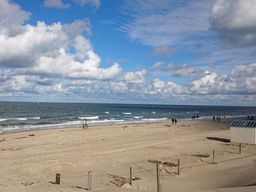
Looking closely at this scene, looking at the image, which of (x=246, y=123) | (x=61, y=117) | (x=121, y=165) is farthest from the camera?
(x=61, y=117)

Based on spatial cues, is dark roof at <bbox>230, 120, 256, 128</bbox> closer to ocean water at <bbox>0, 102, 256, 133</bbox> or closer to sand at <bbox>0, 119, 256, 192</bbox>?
sand at <bbox>0, 119, 256, 192</bbox>

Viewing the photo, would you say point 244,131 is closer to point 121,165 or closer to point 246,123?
point 246,123

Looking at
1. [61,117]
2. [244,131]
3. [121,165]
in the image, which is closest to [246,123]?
[244,131]

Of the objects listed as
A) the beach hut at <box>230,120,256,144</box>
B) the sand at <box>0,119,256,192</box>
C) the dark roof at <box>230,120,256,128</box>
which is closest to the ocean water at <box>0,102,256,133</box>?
the sand at <box>0,119,256,192</box>

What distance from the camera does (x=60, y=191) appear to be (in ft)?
53.5

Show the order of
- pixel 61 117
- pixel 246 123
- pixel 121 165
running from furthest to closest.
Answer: pixel 61 117, pixel 246 123, pixel 121 165

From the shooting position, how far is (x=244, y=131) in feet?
117

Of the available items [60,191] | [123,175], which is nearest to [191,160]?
[123,175]

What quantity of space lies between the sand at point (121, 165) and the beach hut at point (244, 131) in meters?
0.75

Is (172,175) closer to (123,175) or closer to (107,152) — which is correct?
(123,175)

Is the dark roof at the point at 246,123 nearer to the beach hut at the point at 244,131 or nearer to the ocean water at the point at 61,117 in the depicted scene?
the beach hut at the point at 244,131

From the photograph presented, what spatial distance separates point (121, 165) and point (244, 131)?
579 inches

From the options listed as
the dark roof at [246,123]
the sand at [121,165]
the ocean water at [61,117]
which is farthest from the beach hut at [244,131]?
the ocean water at [61,117]

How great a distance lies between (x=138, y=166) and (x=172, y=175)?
338 cm
